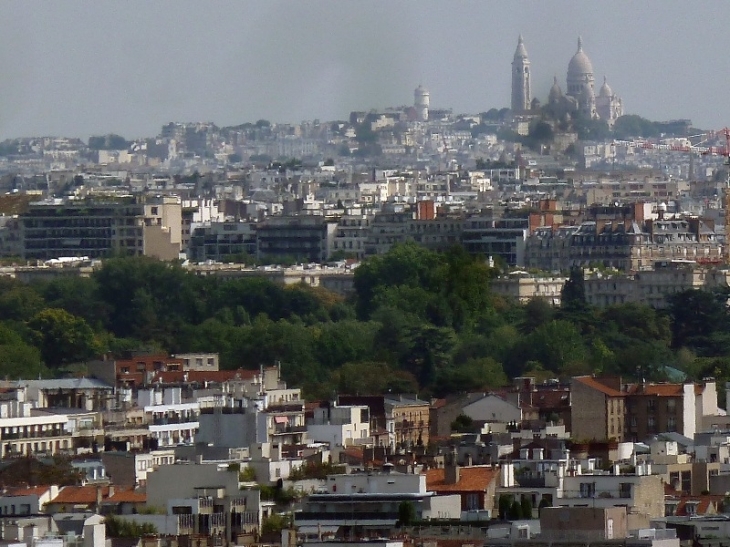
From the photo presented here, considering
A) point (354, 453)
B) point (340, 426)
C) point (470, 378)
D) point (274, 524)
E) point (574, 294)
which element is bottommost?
point (274, 524)

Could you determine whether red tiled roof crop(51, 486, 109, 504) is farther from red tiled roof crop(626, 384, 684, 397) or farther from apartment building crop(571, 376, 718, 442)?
red tiled roof crop(626, 384, 684, 397)

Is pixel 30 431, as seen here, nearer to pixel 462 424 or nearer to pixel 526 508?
pixel 462 424

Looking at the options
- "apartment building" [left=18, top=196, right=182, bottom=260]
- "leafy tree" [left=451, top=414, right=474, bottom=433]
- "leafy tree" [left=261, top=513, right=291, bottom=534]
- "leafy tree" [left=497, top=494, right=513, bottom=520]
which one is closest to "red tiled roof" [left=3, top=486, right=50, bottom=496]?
"leafy tree" [left=261, top=513, right=291, bottom=534]

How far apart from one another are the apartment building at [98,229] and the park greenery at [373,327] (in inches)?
769

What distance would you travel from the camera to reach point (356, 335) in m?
74.6

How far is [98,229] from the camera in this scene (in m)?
120

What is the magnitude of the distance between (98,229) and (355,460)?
76.2m

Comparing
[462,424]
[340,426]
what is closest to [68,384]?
[462,424]

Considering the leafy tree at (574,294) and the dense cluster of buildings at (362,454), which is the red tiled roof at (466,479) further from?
the leafy tree at (574,294)

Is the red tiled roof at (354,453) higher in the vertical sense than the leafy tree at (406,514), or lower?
lower

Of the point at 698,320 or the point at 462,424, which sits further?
the point at 698,320

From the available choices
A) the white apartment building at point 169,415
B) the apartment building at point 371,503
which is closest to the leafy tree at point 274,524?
the apartment building at point 371,503

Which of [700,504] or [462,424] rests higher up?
[462,424]

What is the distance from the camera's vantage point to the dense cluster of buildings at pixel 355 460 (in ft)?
110
